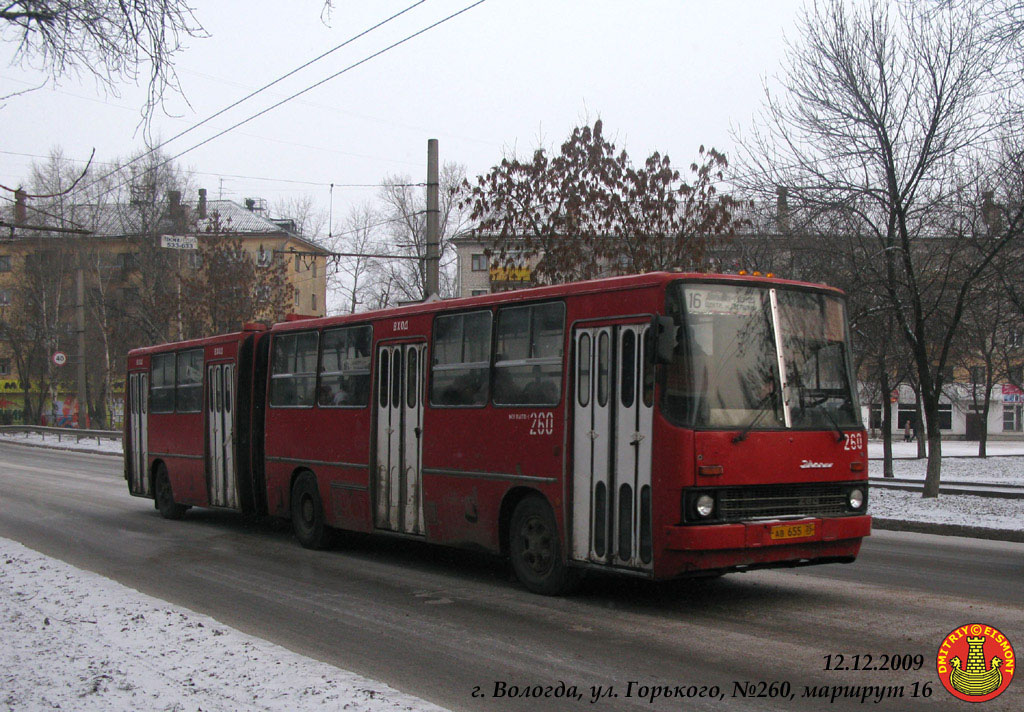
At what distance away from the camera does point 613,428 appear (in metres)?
8.69

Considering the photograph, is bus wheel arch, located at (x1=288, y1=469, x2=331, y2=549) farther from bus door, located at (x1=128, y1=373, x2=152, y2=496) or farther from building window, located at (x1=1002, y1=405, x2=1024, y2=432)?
building window, located at (x1=1002, y1=405, x2=1024, y2=432)

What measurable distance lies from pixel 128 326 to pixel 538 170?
4275cm

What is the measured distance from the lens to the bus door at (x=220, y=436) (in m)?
15.4

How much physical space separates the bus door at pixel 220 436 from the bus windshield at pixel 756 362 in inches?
353

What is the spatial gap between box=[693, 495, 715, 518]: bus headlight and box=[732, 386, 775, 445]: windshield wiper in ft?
1.69

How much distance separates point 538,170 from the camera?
2100 centimetres

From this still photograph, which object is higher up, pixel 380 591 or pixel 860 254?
pixel 860 254

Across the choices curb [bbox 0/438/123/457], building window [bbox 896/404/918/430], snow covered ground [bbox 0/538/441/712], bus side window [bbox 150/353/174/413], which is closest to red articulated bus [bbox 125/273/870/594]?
snow covered ground [bbox 0/538/441/712]

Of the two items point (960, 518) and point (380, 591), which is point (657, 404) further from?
point (960, 518)

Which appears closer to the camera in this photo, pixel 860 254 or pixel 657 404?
pixel 657 404

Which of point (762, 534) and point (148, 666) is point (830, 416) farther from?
point (148, 666)

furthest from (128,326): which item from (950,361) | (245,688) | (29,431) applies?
(245,688)

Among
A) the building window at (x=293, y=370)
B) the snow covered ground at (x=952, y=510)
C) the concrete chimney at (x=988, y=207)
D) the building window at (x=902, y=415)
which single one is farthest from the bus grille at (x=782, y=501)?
the building window at (x=902, y=415)

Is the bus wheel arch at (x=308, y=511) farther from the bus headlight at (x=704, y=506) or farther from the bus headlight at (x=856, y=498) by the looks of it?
the bus headlight at (x=856, y=498)
